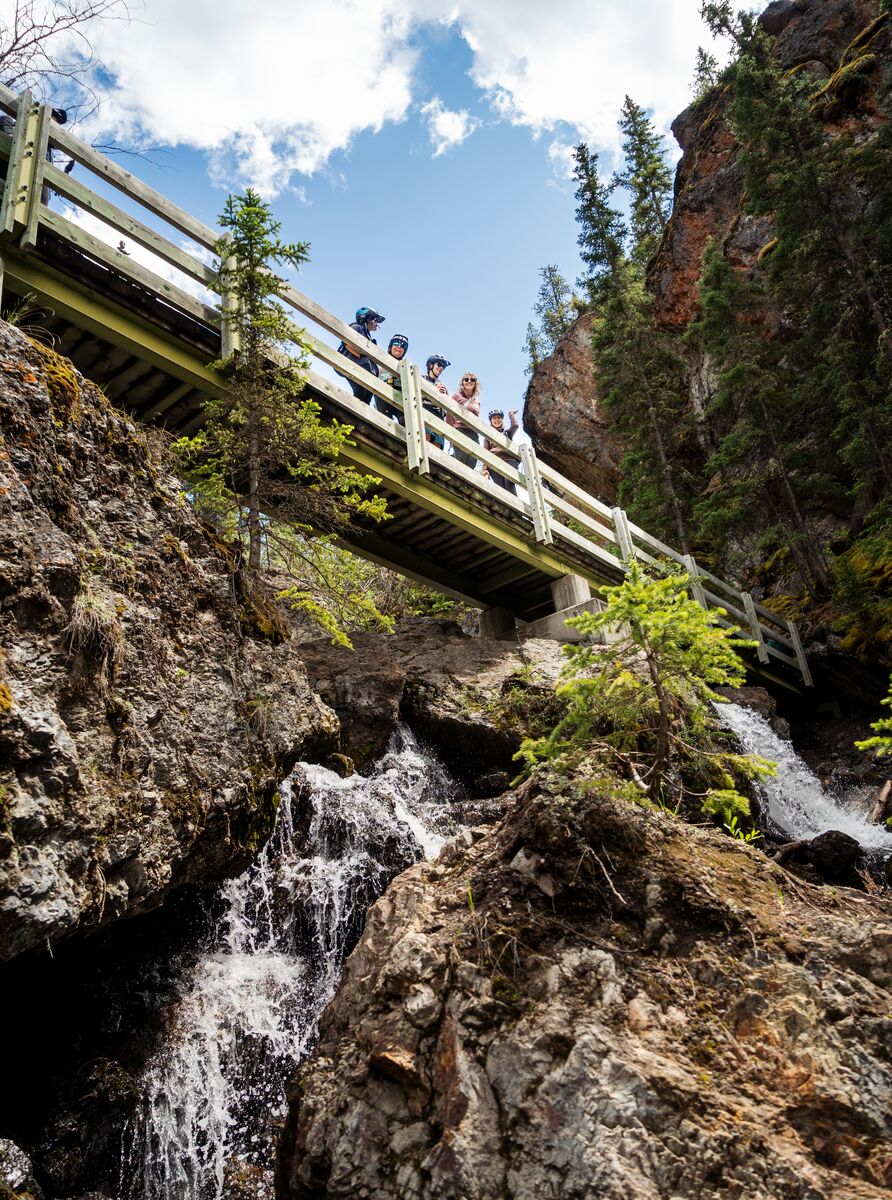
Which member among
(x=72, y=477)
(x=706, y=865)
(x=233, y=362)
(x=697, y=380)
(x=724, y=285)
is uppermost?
(x=697, y=380)

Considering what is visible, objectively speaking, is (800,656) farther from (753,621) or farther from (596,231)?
(596,231)

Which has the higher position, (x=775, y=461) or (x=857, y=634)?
(x=775, y=461)

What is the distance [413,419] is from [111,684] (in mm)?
6627

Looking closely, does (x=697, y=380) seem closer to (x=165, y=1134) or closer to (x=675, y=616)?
(x=675, y=616)

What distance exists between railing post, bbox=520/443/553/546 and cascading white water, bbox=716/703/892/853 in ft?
14.1

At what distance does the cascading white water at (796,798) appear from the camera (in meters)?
10.4

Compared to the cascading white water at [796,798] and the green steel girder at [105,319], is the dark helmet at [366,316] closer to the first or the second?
the green steel girder at [105,319]

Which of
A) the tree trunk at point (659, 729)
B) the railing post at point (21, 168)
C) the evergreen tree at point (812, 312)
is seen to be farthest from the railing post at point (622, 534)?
the railing post at point (21, 168)

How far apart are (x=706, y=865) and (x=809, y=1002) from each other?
94cm

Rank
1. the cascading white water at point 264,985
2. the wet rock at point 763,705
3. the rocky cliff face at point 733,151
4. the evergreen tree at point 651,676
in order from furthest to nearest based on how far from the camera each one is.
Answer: the rocky cliff face at point 733,151, the wet rock at point 763,705, the cascading white water at point 264,985, the evergreen tree at point 651,676

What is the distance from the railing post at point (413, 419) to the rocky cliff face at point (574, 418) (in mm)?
17307

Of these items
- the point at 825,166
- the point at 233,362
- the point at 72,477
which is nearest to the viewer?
the point at 72,477

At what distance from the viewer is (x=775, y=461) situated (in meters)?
16.2

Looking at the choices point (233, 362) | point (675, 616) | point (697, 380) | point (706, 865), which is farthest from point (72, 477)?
point (697, 380)
